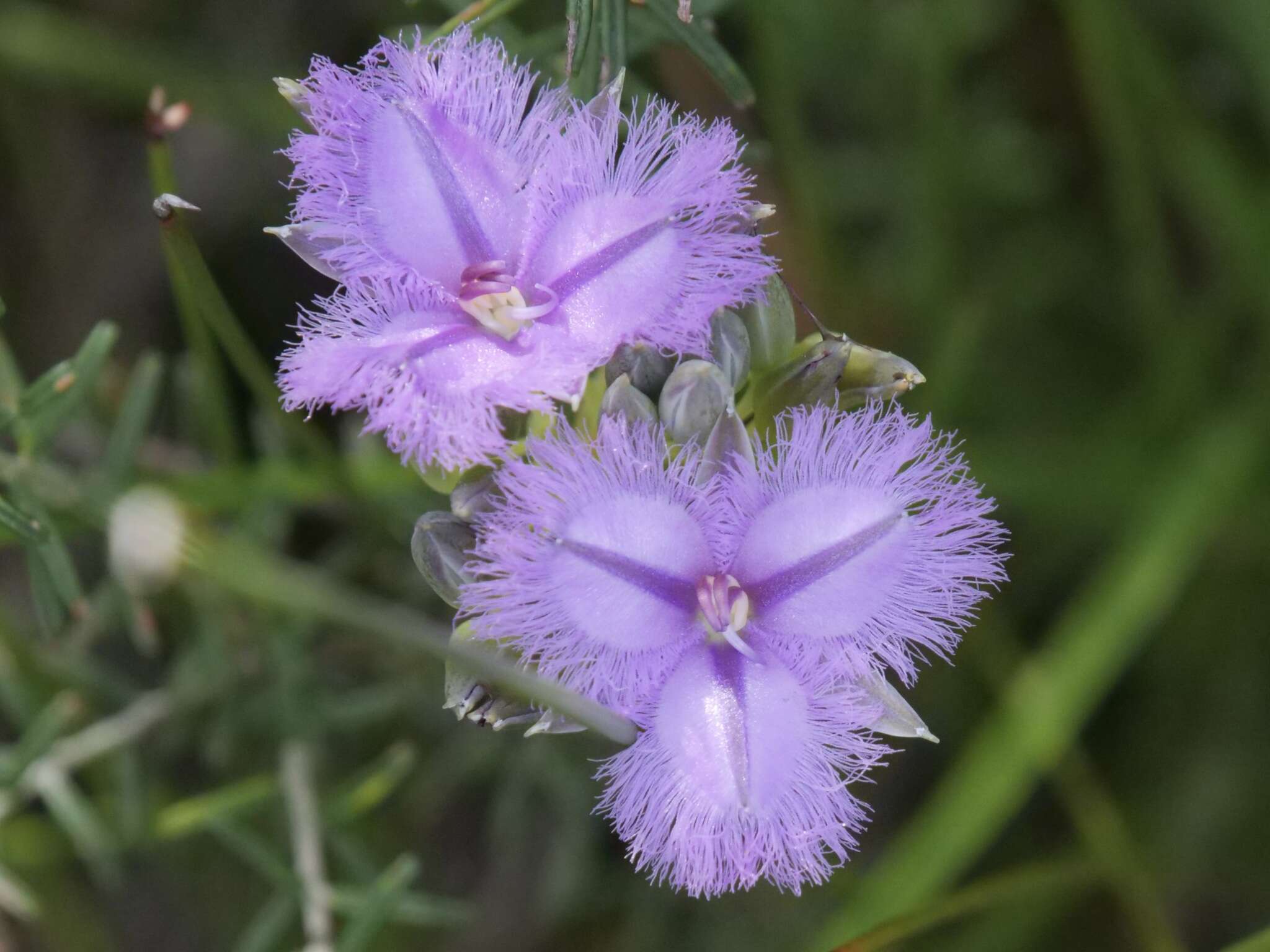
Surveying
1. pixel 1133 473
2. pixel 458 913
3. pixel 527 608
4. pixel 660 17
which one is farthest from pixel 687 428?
pixel 1133 473

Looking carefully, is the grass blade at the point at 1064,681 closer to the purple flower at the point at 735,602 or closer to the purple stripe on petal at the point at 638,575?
the purple flower at the point at 735,602

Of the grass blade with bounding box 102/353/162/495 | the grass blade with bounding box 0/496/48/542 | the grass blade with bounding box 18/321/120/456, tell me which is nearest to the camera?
the grass blade with bounding box 0/496/48/542

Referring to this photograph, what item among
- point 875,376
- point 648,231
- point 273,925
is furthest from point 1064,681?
point 648,231

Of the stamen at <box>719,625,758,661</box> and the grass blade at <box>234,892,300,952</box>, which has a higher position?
the stamen at <box>719,625,758,661</box>

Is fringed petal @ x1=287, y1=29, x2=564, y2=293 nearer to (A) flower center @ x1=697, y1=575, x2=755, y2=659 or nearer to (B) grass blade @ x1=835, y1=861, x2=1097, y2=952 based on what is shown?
(A) flower center @ x1=697, y1=575, x2=755, y2=659

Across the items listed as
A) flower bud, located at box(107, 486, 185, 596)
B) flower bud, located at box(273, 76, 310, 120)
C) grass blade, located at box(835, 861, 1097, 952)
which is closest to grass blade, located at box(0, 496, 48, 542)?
flower bud, located at box(107, 486, 185, 596)

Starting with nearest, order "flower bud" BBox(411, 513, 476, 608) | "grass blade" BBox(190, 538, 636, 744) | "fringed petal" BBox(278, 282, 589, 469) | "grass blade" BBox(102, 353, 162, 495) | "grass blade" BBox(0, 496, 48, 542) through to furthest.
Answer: "grass blade" BBox(190, 538, 636, 744) → "fringed petal" BBox(278, 282, 589, 469) → "flower bud" BBox(411, 513, 476, 608) → "grass blade" BBox(0, 496, 48, 542) → "grass blade" BBox(102, 353, 162, 495)

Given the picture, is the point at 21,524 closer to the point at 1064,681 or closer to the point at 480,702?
the point at 480,702
